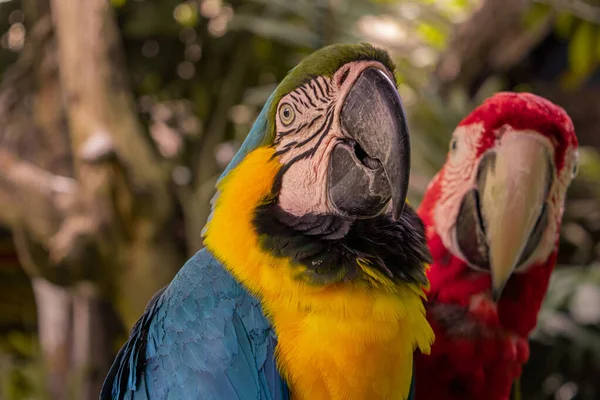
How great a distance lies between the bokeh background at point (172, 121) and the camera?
1.88 metres

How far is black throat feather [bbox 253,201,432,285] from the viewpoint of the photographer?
2.38 ft

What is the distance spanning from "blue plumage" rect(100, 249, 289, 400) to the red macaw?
0.35 meters

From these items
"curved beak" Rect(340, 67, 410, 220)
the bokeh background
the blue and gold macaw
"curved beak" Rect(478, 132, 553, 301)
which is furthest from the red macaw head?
the bokeh background

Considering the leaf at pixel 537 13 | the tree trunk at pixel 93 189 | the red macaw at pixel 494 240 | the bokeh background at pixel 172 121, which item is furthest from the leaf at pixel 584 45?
the tree trunk at pixel 93 189

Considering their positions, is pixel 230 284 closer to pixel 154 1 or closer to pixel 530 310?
pixel 530 310

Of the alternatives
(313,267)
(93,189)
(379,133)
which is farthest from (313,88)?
(93,189)

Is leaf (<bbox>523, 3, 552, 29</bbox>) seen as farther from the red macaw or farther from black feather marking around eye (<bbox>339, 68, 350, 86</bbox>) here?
black feather marking around eye (<bbox>339, 68, 350, 86</bbox>)

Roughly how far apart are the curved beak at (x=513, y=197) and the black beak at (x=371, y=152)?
11.1 inches

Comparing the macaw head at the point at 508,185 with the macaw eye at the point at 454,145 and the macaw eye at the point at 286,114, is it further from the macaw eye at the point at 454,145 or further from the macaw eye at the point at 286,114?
the macaw eye at the point at 286,114

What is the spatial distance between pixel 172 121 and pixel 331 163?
2171 millimetres

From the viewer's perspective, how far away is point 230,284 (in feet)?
2.46

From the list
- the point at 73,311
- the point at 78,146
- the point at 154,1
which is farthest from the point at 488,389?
the point at 154,1

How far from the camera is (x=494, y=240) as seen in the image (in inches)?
35.9

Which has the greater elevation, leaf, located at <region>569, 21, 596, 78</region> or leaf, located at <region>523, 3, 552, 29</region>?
leaf, located at <region>523, 3, 552, 29</region>
